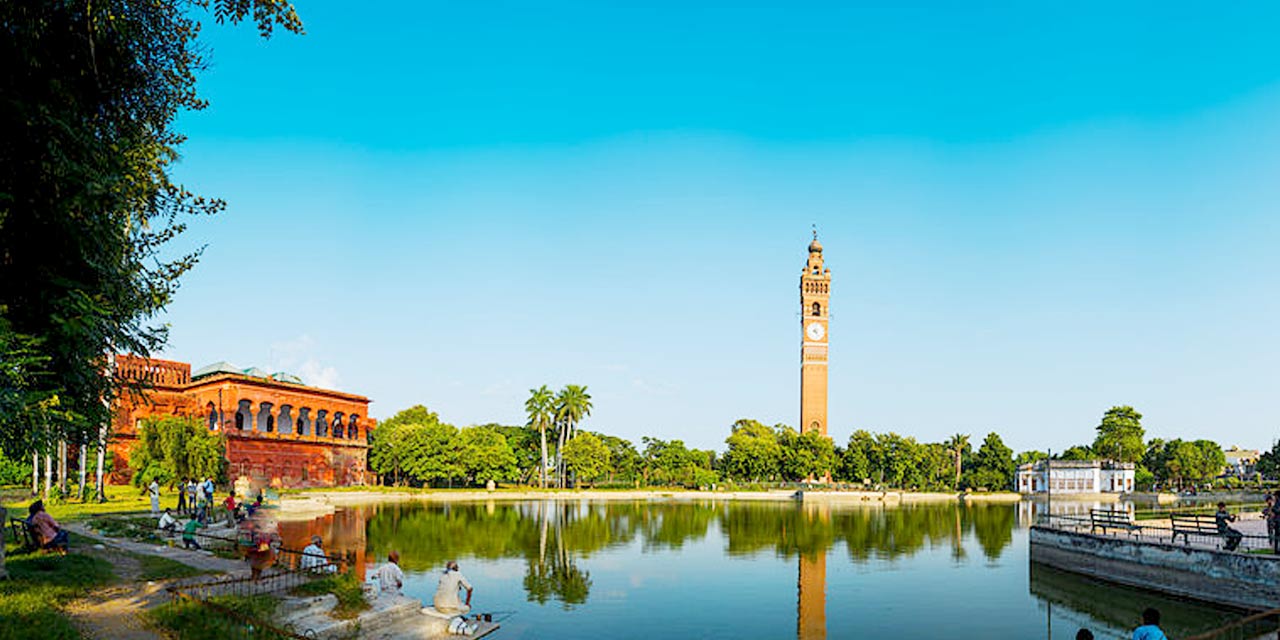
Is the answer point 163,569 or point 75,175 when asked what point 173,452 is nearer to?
point 163,569

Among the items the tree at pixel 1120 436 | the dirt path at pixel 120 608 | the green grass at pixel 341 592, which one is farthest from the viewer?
the tree at pixel 1120 436

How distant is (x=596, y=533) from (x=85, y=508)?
2285 centimetres

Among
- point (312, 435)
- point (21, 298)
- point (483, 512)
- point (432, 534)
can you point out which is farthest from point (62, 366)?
point (312, 435)

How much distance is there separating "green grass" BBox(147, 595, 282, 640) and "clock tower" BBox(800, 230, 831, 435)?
10916 centimetres

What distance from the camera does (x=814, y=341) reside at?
125875 millimetres

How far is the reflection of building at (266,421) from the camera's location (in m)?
67.1

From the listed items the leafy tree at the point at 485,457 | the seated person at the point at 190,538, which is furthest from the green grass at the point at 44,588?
the leafy tree at the point at 485,457

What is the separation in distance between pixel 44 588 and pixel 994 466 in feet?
362

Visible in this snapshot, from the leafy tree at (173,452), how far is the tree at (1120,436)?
119386 millimetres

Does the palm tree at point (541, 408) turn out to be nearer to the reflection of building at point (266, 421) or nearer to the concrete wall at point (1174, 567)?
the reflection of building at point (266, 421)

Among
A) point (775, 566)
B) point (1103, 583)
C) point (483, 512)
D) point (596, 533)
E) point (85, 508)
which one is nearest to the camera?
point (1103, 583)

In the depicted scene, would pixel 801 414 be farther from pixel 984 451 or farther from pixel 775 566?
pixel 775 566

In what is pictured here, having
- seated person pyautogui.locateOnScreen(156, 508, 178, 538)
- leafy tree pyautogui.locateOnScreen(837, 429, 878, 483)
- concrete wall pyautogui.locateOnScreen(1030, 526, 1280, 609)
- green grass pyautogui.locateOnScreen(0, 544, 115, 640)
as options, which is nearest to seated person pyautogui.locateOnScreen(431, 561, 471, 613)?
green grass pyautogui.locateOnScreen(0, 544, 115, 640)

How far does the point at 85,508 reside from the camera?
113 feet
